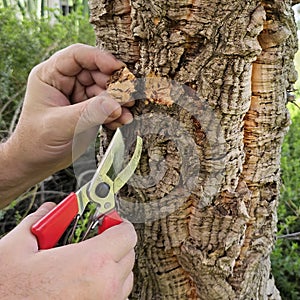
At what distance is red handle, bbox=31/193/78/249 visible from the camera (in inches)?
30.7

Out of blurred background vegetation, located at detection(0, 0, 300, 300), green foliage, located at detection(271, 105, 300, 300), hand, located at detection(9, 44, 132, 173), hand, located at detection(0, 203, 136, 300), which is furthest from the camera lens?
blurred background vegetation, located at detection(0, 0, 300, 300)

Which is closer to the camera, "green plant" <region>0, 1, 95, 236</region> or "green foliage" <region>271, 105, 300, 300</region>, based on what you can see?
"green foliage" <region>271, 105, 300, 300</region>

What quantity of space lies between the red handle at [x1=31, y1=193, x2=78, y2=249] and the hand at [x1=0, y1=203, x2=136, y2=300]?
0.05 ft

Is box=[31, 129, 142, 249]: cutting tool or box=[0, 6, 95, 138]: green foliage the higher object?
box=[0, 6, 95, 138]: green foliage

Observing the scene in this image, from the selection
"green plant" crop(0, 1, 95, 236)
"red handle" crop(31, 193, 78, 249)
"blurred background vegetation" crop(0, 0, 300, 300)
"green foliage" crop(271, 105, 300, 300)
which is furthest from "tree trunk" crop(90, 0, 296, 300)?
"green plant" crop(0, 1, 95, 236)

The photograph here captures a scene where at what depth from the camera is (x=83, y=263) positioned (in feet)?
2.40

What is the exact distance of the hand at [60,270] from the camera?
716 millimetres

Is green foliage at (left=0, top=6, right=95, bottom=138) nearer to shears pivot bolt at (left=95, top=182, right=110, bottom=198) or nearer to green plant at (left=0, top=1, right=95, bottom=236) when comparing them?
green plant at (left=0, top=1, right=95, bottom=236)

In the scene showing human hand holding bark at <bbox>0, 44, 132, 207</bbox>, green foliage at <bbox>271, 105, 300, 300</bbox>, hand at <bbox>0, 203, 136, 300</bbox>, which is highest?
human hand holding bark at <bbox>0, 44, 132, 207</bbox>

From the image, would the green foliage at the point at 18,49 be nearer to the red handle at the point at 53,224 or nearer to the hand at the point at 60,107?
the hand at the point at 60,107

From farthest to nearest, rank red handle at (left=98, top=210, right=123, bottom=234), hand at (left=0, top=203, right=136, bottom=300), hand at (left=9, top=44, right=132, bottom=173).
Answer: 1. hand at (left=9, top=44, right=132, bottom=173)
2. red handle at (left=98, top=210, right=123, bottom=234)
3. hand at (left=0, top=203, right=136, bottom=300)

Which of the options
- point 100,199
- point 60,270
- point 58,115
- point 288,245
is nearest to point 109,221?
point 100,199

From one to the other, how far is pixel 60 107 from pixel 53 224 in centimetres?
33

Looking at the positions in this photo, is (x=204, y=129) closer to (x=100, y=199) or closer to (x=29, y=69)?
(x=100, y=199)
